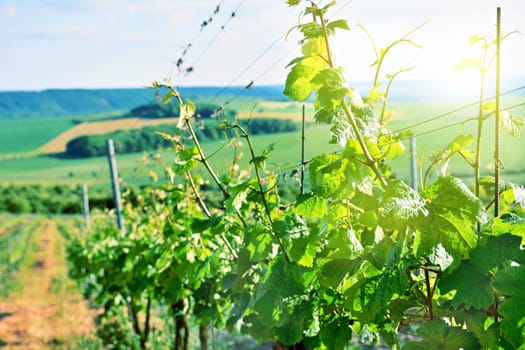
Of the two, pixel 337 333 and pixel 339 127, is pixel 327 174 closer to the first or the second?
pixel 339 127

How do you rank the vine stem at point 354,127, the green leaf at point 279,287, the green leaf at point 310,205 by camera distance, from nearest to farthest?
the vine stem at point 354,127, the green leaf at point 310,205, the green leaf at point 279,287

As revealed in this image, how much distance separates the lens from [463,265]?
1285 mm

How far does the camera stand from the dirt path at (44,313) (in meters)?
9.02

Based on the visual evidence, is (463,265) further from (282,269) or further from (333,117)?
(282,269)

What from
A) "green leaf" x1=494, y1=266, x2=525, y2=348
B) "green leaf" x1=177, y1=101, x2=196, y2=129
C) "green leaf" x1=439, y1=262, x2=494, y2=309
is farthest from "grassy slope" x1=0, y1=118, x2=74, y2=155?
"green leaf" x1=494, y1=266, x2=525, y2=348

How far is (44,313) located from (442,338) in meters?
11.0

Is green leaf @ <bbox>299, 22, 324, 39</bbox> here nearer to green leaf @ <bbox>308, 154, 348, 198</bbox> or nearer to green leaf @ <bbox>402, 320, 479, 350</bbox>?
green leaf @ <bbox>308, 154, 348, 198</bbox>

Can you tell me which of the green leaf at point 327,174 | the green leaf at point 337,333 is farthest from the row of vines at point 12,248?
the green leaf at point 327,174

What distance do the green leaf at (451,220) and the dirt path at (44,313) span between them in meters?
7.71

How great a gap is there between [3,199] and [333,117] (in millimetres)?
47317

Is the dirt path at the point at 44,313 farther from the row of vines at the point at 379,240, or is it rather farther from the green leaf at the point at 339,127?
the green leaf at the point at 339,127

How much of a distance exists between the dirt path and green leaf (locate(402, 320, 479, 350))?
7526 mm

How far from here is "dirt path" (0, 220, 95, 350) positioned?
9.02m

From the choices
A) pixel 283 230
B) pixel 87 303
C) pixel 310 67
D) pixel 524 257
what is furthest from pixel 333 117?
pixel 87 303
